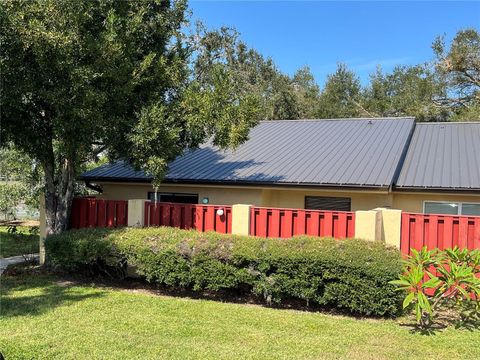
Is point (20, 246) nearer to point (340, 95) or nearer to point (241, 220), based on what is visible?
point (241, 220)

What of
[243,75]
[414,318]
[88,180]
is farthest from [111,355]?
[243,75]

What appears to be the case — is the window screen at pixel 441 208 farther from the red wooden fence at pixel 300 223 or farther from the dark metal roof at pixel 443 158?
the red wooden fence at pixel 300 223

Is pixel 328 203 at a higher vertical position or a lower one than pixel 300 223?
higher

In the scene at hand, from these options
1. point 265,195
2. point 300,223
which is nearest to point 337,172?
point 265,195

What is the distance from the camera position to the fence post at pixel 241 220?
9.59m

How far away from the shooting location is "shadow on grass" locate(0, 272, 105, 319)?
7664 millimetres

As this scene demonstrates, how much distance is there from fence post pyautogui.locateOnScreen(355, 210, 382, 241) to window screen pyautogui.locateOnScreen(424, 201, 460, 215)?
138 inches

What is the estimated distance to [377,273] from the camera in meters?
7.48

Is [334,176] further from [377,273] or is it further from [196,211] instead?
[377,273]

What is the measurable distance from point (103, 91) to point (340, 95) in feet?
93.1

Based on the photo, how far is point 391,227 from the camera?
28.7ft

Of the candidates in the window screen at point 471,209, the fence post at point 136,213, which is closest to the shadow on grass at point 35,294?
the fence post at point 136,213

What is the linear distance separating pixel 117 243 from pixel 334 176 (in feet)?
18.4

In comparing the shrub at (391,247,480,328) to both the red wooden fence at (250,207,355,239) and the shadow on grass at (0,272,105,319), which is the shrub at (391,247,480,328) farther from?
the shadow on grass at (0,272,105,319)
